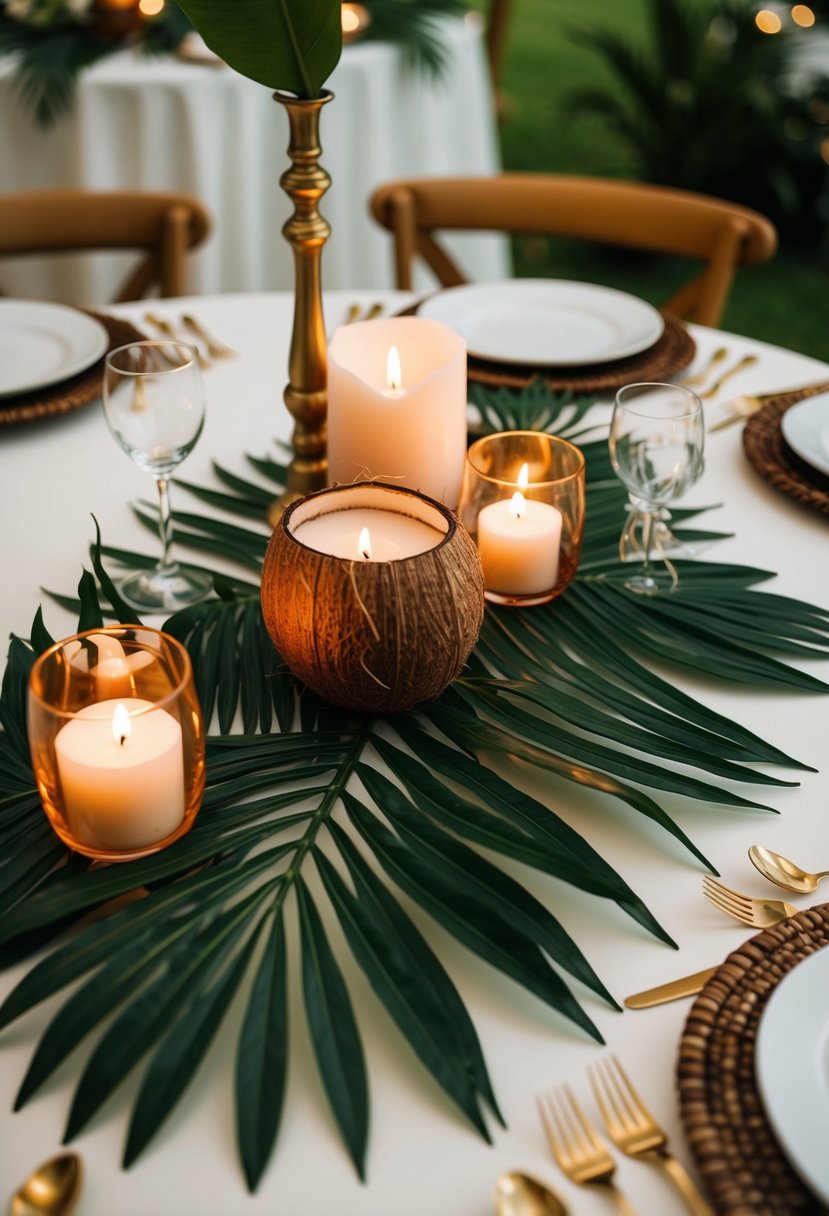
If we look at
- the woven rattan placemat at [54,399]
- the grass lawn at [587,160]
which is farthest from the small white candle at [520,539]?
the grass lawn at [587,160]

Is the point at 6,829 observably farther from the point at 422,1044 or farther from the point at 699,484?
the point at 699,484

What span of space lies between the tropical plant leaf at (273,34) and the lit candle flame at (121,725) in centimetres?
41

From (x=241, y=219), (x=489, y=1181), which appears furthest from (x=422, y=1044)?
(x=241, y=219)

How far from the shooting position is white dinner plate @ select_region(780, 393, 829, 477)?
38.1 inches

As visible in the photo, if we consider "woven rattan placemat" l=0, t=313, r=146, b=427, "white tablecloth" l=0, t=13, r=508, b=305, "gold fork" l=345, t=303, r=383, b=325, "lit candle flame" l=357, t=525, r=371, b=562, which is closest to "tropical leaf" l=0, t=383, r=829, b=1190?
"lit candle flame" l=357, t=525, r=371, b=562

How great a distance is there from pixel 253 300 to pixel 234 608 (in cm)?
64

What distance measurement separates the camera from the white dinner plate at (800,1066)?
45cm

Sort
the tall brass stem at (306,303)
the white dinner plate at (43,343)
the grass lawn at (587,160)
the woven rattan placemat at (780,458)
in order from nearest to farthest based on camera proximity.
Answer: the tall brass stem at (306,303)
the woven rattan placemat at (780,458)
the white dinner plate at (43,343)
the grass lawn at (587,160)

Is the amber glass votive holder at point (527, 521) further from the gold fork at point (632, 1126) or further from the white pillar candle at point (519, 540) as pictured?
the gold fork at point (632, 1126)

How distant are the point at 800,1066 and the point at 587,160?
4.85 meters

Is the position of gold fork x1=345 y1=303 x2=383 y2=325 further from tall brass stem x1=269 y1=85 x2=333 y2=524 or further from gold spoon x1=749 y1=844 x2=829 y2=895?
gold spoon x1=749 y1=844 x2=829 y2=895

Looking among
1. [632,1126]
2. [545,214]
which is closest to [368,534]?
[632,1126]

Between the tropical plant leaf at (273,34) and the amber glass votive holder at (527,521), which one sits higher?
the tropical plant leaf at (273,34)

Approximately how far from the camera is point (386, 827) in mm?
607
